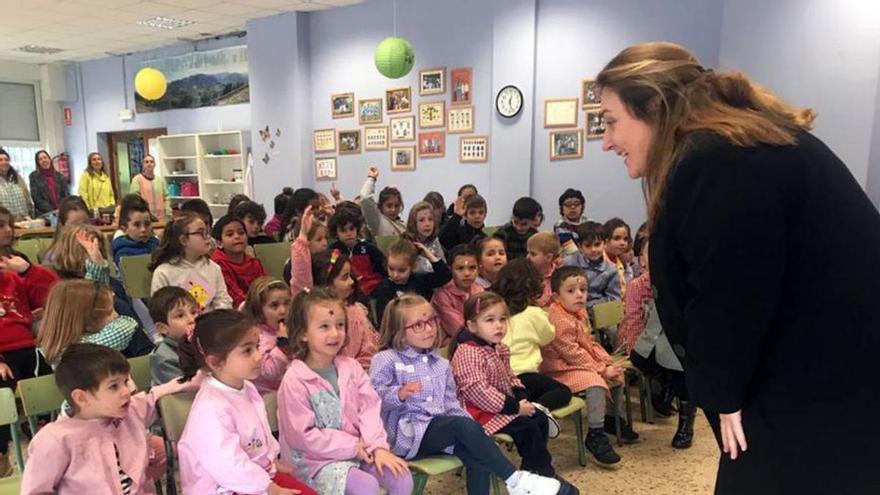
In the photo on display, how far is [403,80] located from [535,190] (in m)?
2.00

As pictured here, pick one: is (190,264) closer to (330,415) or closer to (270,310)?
(270,310)

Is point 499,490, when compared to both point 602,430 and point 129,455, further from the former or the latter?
point 129,455

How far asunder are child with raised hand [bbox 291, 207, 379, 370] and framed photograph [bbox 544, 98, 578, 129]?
3.09 metres

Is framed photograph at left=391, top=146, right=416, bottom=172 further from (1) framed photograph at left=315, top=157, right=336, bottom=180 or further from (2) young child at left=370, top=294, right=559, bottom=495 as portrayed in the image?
(2) young child at left=370, top=294, right=559, bottom=495

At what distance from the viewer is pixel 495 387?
2523 millimetres

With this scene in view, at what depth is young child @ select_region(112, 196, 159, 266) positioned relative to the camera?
12.6 ft

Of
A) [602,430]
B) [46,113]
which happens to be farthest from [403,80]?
[46,113]

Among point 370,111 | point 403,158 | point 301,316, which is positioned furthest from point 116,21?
point 301,316

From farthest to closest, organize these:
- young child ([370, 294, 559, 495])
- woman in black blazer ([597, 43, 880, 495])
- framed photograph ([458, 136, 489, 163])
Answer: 1. framed photograph ([458, 136, 489, 163])
2. young child ([370, 294, 559, 495])
3. woman in black blazer ([597, 43, 880, 495])

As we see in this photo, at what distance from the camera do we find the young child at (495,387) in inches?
96.1

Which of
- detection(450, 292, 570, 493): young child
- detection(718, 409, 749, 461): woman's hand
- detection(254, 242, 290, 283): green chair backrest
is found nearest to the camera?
detection(718, 409, 749, 461): woman's hand

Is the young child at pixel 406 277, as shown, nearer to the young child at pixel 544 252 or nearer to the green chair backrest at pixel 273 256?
the young child at pixel 544 252

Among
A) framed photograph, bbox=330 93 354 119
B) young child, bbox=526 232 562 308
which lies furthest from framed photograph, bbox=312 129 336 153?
young child, bbox=526 232 562 308

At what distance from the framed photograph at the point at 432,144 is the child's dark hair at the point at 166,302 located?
4.43 metres
